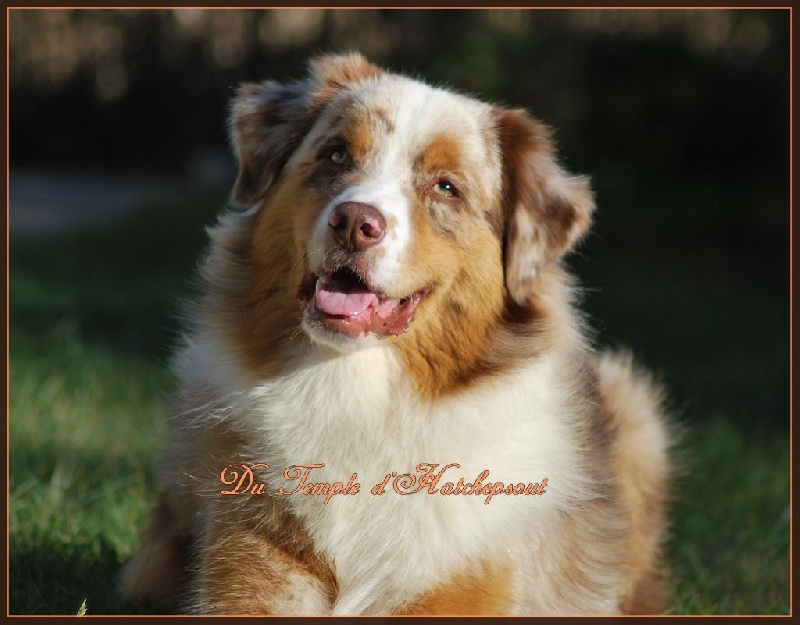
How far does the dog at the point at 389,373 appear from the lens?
11.1ft

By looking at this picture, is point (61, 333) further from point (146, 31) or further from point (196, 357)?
point (146, 31)

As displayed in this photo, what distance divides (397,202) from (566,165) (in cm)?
788

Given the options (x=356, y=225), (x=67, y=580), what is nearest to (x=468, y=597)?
(x=356, y=225)

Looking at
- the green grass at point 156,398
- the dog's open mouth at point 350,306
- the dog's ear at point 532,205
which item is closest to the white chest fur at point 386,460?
the dog's open mouth at point 350,306

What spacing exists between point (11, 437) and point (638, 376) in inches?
127

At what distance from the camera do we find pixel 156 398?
677 centimetres

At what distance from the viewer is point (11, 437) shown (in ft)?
18.2

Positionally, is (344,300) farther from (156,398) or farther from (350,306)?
(156,398)

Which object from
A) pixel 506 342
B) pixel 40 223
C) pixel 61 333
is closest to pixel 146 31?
pixel 40 223

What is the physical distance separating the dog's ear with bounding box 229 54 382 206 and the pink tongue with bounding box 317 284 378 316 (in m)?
0.57

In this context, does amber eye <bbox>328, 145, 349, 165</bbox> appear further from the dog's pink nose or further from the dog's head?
the dog's pink nose

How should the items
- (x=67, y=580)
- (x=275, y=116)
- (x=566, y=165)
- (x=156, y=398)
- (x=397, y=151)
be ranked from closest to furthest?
(x=397, y=151), (x=275, y=116), (x=67, y=580), (x=156, y=398), (x=566, y=165)

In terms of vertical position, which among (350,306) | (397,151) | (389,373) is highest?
(397,151)

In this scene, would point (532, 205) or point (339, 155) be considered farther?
point (532, 205)
